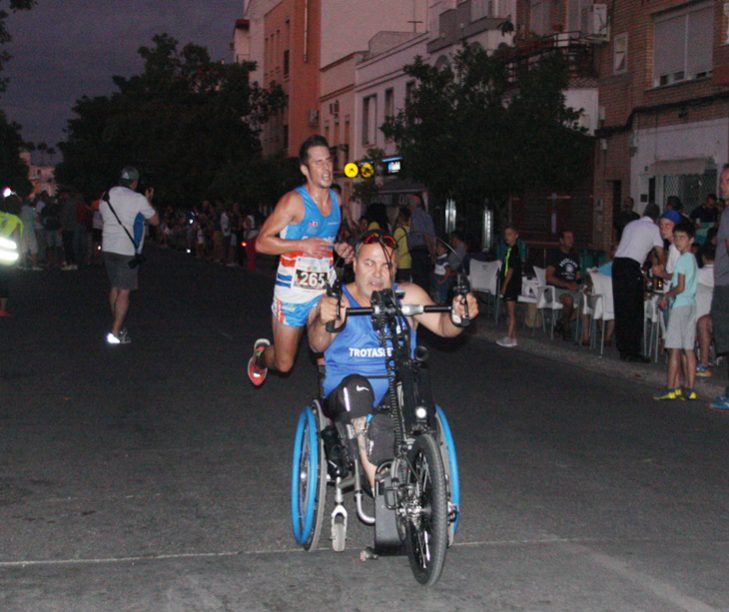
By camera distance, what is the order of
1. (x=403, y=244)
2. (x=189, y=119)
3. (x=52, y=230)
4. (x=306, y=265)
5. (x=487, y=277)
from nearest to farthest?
1. (x=306, y=265)
2. (x=487, y=277)
3. (x=403, y=244)
4. (x=52, y=230)
5. (x=189, y=119)

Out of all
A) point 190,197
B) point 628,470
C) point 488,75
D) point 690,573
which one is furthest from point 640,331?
point 190,197

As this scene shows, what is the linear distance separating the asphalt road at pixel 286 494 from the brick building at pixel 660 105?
1153cm

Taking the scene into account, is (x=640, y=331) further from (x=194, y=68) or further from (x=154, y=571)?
(x=194, y=68)

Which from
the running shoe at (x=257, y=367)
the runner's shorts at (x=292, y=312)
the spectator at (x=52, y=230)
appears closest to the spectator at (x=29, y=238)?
the spectator at (x=52, y=230)

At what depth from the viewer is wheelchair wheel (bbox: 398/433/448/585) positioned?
17.1ft

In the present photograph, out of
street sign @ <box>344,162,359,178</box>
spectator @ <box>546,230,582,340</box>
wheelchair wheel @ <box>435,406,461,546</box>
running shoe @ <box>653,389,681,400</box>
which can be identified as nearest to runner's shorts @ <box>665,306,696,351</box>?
running shoe @ <box>653,389,681,400</box>

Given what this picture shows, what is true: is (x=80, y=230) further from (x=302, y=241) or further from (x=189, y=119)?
(x=189, y=119)

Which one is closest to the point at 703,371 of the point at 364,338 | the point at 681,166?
the point at 364,338

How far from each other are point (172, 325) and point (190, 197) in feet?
165

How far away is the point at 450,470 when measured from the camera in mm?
5758

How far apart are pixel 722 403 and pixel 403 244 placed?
9.42 meters

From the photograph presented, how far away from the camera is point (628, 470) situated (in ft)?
27.7

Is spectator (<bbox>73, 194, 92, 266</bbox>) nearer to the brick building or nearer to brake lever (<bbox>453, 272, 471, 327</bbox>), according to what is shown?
the brick building

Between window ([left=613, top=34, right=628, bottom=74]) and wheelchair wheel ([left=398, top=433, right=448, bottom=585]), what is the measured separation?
2344cm
